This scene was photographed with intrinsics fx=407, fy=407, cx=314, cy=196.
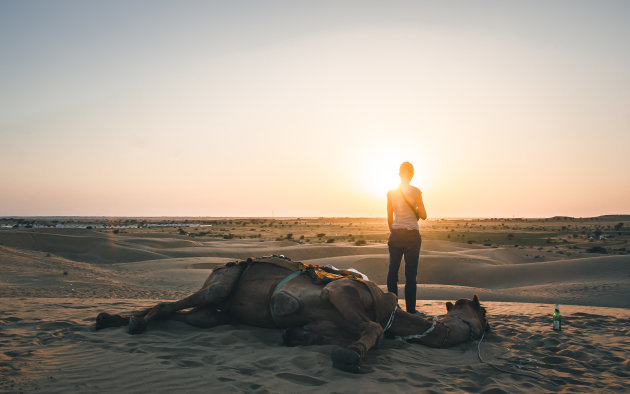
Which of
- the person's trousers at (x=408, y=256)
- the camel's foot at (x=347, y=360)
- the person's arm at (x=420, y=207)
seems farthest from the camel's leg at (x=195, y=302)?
the person's arm at (x=420, y=207)

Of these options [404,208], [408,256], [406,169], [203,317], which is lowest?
[203,317]

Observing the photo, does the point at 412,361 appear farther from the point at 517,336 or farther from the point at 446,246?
the point at 446,246

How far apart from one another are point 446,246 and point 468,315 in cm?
2216

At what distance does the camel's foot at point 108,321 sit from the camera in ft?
16.5

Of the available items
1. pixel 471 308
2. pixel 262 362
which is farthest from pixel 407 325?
pixel 262 362

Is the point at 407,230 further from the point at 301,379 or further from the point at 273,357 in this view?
the point at 301,379

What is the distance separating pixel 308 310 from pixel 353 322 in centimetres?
57

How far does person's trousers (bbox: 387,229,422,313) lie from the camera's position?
6474 mm

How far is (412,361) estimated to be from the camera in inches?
162

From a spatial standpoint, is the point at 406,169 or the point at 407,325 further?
the point at 406,169

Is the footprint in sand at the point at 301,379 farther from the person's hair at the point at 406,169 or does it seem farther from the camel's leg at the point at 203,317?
the person's hair at the point at 406,169

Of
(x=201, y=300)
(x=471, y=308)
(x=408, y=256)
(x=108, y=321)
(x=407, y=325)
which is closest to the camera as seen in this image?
(x=407, y=325)

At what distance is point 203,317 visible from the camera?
512 centimetres

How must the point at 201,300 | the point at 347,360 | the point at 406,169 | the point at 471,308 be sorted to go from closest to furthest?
1. the point at 347,360
2. the point at 201,300
3. the point at 471,308
4. the point at 406,169
